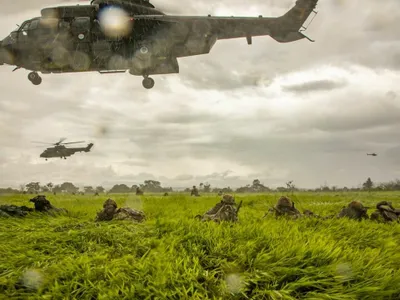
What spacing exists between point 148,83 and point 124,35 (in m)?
2.26

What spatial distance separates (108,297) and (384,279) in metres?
3.19

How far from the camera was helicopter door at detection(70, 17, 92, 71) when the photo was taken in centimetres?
1372

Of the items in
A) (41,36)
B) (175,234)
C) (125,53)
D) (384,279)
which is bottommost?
(384,279)

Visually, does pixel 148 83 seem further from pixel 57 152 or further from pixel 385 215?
pixel 57 152

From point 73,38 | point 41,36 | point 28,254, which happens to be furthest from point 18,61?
point 28,254

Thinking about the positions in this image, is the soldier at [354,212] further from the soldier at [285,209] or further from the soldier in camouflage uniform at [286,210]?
the soldier at [285,209]

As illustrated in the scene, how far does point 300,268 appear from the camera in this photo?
4.09 meters

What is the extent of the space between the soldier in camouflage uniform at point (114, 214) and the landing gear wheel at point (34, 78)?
34.0 ft

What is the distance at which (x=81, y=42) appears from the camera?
13.9 m

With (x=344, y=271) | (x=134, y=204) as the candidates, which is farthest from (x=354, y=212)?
(x=134, y=204)

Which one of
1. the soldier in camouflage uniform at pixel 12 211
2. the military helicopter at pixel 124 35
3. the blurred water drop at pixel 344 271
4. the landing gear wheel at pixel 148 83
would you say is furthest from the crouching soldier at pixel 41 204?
the landing gear wheel at pixel 148 83

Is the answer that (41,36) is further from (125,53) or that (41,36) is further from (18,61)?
(125,53)

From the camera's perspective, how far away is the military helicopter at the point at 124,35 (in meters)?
13.9

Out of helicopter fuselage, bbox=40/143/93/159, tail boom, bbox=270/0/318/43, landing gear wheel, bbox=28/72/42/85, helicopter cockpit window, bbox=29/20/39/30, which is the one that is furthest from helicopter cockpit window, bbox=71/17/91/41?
helicopter fuselage, bbox=40/143/93/159
